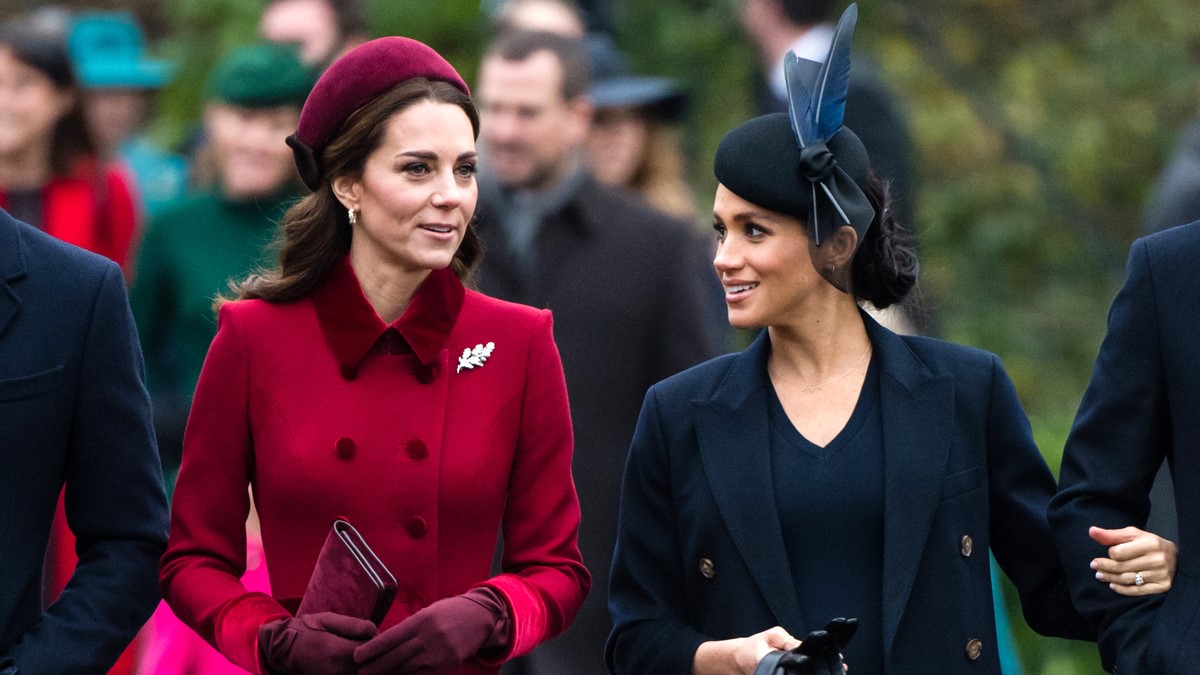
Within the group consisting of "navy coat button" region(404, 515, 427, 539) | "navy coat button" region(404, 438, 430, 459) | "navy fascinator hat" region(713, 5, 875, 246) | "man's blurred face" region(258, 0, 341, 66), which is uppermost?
"man's blurred face" region(258, 0, 341, 66)

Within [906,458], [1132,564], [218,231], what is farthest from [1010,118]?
[1132,564]

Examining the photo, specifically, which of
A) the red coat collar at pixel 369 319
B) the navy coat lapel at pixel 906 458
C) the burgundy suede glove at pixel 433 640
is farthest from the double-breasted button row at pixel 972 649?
the red coat collar at pixel 369 319

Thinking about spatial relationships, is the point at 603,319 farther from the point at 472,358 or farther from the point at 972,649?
the point at 972,649

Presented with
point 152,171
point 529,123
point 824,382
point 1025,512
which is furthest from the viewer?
point 152,171

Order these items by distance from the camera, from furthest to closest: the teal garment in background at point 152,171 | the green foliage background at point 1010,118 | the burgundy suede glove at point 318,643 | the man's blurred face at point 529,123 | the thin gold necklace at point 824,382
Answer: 1. the green foliage background at point 1010,118
2. the teal garment in background at point 152,171
3. the man's blurred face at point 529,123
4. the thin gold necklace at point 824,382
5. the burgundy suede glove at point 318,643

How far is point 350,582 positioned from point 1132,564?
1534 millimetres

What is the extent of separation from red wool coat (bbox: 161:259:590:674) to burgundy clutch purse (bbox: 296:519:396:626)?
0.64ft

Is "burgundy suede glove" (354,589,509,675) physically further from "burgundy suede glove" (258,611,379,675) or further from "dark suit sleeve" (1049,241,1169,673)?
"dark suit sleeve" (1049,241,1169,673)

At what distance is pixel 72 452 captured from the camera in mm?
4648

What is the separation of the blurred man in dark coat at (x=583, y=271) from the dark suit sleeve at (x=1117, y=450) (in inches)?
94.1

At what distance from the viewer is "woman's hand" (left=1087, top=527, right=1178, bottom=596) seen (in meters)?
4.59

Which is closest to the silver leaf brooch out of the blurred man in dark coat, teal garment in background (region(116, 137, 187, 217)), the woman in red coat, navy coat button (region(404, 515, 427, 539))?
the woman in red coat

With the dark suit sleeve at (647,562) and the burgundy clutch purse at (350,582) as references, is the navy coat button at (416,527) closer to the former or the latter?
the burgundy clutch purse at (350,582)

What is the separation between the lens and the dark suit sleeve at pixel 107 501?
460cm
